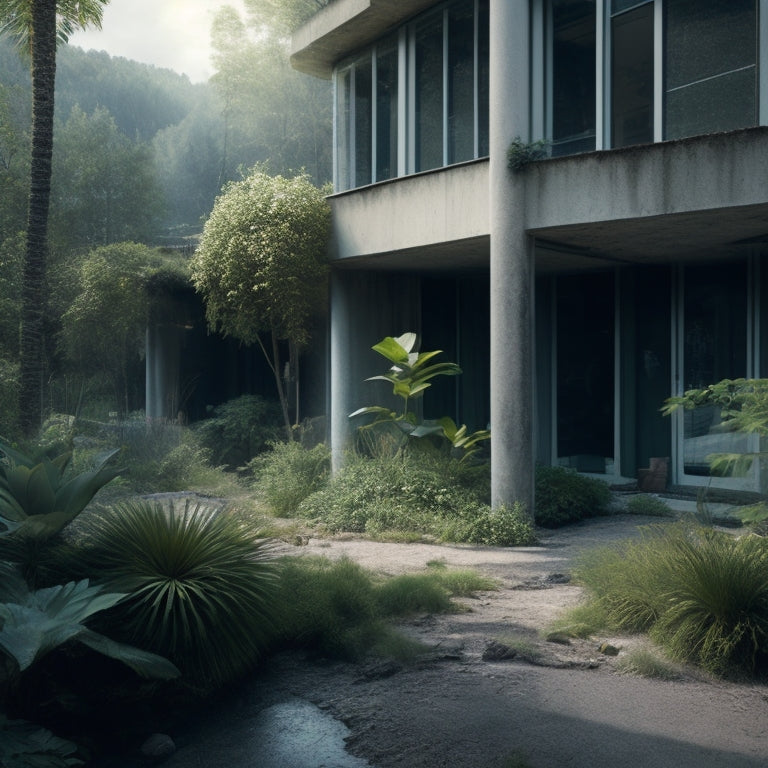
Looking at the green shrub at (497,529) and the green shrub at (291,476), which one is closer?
the green shrub at (497,529)

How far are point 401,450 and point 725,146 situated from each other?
5.14 metres

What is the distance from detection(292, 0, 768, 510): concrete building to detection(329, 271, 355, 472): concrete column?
3cm

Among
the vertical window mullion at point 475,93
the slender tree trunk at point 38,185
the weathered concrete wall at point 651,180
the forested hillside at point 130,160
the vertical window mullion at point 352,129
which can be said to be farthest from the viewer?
the forested hillside at point 130,160

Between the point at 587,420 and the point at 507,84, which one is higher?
the point at 507,84

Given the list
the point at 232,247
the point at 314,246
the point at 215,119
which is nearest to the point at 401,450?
the point at 314,246

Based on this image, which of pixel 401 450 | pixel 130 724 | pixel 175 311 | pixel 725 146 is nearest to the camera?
pixel 130 724

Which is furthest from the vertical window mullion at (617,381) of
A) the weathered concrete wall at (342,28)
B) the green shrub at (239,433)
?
the green shrub at (239,433)

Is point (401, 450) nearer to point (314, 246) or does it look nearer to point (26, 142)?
point (314, 246)

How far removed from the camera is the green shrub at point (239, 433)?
642 inches

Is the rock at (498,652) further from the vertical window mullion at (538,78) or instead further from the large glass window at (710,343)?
the large glass window at (710,343)

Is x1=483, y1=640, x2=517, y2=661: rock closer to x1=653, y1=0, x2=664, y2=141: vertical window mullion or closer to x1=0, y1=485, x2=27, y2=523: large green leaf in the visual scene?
x1=0, y1=485, x2=27, y2=523: large green leaf

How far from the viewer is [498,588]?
737 cm

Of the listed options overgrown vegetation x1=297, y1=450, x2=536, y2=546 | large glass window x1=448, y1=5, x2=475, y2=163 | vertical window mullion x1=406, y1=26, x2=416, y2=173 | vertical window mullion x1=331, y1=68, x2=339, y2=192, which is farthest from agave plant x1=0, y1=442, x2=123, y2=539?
vertical window mullion x1=331, y1=68, x2=339, y2=192

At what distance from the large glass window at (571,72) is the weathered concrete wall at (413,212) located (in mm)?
1209
